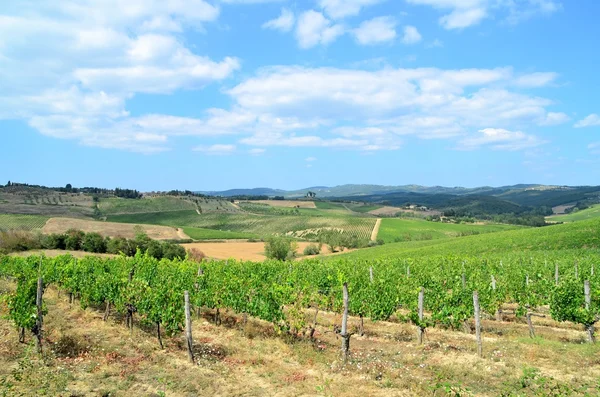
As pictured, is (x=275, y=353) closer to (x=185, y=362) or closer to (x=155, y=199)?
(x=185, y=362)

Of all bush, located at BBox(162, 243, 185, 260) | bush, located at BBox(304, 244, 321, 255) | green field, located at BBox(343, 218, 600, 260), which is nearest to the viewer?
green field, located at BBox(343, 218, 600, 260)

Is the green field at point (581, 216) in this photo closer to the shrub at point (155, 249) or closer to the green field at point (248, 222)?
the green field at point (248, 222)

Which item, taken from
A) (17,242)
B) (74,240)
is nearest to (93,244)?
(74,240)

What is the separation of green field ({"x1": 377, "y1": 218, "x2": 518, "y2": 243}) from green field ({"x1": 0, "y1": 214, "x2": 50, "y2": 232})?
243 feet

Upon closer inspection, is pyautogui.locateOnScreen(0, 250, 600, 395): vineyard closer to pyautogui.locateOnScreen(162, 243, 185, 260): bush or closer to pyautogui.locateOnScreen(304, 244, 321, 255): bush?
pyautogui.locateOnScreen(162, 243, 185, 260): bush

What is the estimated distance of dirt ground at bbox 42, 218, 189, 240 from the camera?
77.1 m

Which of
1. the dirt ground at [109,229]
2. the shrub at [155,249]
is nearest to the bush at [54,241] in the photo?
the dirt ground at [109,229]

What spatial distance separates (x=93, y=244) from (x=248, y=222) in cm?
6291

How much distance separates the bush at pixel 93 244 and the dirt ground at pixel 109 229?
1324 cm

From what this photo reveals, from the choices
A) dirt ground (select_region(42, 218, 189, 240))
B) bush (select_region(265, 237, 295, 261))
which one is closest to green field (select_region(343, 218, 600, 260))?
bush (select_region(265, 237, 295, 261))

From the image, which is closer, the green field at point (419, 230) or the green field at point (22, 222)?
the green field at point (22, 222)

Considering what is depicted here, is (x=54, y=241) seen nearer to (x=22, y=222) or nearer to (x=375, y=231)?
(x=22, y=222)

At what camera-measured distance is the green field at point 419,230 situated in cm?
8669

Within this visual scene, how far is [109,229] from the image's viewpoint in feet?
262
